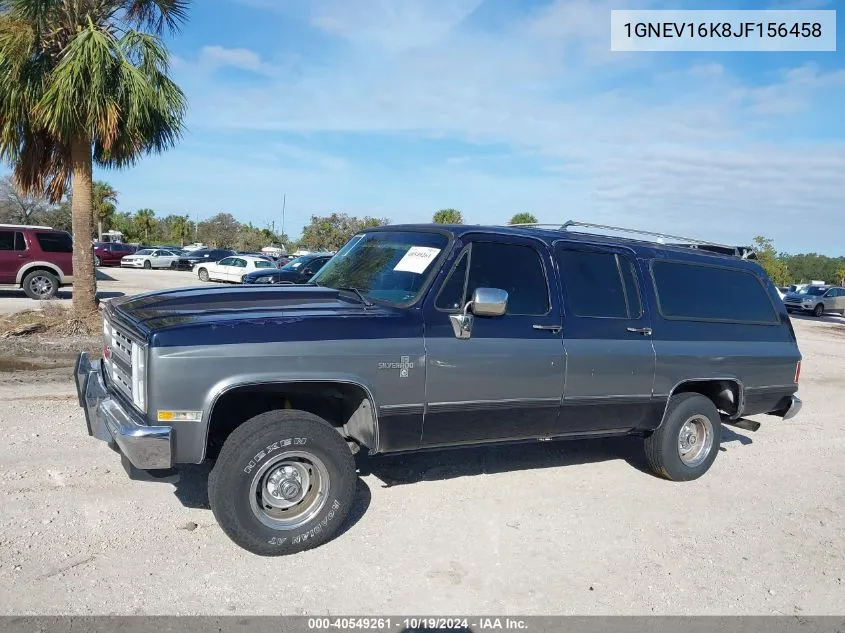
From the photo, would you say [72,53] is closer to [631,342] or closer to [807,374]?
[631,342]

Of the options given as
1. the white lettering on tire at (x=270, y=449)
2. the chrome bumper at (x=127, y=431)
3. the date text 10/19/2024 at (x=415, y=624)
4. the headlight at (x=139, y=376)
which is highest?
the headlight at (x=139, y=376)

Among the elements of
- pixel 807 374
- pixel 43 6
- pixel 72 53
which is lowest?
pixel 807 374

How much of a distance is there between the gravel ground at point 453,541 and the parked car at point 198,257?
128 feet

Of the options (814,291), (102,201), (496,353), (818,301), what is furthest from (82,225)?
(102,201)

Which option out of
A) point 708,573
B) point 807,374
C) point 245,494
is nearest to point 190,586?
point 245,494

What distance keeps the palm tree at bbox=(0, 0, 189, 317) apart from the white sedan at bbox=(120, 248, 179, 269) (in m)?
30.6

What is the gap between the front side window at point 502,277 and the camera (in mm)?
4703

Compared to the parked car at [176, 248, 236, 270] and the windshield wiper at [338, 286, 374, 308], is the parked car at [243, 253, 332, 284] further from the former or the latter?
the parked car at [176, 248, 236, 270]

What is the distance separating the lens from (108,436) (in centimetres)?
420

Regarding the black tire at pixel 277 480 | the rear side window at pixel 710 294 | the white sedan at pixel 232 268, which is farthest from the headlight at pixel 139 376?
the white sedan at pixel 232 268

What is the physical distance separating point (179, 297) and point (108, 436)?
1.00 metres

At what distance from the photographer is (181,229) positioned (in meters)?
82.6

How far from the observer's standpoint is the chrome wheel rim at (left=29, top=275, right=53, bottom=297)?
17.3 metres

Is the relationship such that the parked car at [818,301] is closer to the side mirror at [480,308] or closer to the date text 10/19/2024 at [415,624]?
the side mirror at [480,308]
